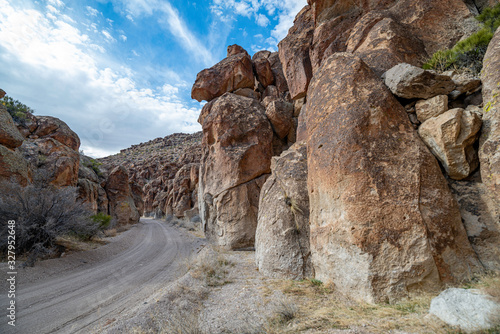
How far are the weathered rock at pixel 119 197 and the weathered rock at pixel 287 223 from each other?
23.9 m

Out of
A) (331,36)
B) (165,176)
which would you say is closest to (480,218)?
(331,36)

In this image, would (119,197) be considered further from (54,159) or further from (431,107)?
(431,107)

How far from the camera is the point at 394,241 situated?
379 cm

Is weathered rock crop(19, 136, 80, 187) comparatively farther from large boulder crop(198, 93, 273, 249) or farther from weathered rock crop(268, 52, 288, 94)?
weathered rock crop(268, 52, 288, 94)

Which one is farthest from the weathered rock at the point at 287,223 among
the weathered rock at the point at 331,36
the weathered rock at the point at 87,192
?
the weathered rock at the point at 87,192

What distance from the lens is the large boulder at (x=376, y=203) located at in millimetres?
3666

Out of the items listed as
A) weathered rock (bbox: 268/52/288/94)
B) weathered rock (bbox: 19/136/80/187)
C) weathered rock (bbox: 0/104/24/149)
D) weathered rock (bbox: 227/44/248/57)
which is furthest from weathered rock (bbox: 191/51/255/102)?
weathered rock (bbox: 0/104/24/149)

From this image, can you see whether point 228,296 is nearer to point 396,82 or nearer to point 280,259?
point 280,259

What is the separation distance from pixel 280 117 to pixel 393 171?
972 centimetres

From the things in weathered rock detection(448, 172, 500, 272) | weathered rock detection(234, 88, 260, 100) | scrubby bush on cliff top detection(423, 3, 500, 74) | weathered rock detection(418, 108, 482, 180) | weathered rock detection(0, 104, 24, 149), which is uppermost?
weathered rock detection(234, 88, 260, 100)

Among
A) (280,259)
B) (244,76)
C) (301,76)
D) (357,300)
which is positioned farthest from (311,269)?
(244,76)

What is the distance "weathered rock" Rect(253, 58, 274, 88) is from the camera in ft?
56.7

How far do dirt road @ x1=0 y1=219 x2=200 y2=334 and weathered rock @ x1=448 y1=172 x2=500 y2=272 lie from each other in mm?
6426

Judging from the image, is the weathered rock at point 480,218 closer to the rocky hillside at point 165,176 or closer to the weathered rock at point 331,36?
the weathered rock at point 331,36
